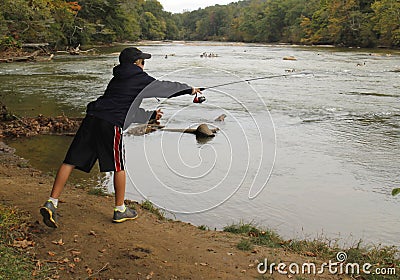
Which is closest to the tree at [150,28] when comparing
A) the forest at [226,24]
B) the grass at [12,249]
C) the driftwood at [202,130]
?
the forest at [226,24]

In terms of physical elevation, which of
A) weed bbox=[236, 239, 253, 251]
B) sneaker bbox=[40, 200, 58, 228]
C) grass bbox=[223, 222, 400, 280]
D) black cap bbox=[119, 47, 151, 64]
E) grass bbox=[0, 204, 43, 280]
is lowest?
grass bbox=[223, 222, 400, 280]

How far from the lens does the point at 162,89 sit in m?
4.94

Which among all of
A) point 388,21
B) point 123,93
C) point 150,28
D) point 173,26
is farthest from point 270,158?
point 173,26

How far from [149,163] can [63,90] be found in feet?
36.5

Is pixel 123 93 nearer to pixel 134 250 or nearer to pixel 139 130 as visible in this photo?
pixel 134 250

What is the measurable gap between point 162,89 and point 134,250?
1.56m

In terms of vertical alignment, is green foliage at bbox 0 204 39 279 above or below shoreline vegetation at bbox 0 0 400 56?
below

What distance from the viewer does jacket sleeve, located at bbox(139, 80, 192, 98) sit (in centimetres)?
488

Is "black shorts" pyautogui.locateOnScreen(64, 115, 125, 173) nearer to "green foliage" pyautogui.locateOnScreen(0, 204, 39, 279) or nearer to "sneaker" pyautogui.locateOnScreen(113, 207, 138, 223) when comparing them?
"sneaker" pyautogui.locateOnScreen(113, 207, 138, 223)

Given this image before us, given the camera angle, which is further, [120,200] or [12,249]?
[120,200]

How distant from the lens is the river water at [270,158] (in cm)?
697

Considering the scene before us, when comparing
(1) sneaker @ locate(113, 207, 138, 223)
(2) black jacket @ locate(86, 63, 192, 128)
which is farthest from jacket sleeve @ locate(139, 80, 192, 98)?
(1) sneaker @ locate(113, 207, 138, 223)

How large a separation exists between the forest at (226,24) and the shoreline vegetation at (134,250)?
6.17 metres

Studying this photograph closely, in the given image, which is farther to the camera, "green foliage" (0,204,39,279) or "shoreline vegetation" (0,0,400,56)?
"shoreline vegetation" (0,0,400,56)
